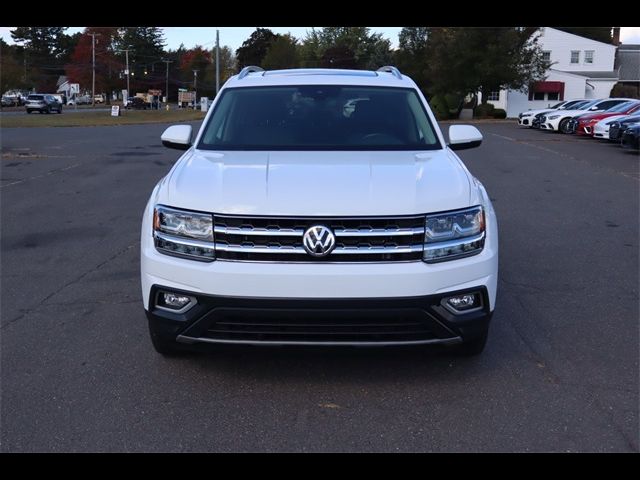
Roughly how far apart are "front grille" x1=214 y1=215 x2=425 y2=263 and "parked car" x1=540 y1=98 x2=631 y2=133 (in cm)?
2741

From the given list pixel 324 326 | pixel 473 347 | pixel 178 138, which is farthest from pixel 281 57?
pixel 324 326

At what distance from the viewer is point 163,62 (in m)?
118

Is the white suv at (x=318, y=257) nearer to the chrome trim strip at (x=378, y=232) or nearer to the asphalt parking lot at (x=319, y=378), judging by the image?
the chrome trim strip at (x=378, y=232)

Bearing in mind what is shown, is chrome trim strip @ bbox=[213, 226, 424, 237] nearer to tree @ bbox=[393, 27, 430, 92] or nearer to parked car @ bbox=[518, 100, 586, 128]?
parked car @ bbox=[518, 100, 586, 128]

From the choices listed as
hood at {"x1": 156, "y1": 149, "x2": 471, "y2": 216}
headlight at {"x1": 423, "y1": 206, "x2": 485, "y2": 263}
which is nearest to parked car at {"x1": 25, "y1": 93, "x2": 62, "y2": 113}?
hood at {"x1": 156, "y1": 149, "x2": 471, "y2": 216}

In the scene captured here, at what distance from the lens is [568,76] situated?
61906 millimetres

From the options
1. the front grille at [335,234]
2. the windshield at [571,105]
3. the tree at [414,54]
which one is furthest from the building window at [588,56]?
the front grille at [335,234]

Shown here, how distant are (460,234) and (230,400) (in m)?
1.61

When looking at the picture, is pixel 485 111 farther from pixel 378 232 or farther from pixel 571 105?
pixel 378 232

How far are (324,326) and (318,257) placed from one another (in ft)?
1.23

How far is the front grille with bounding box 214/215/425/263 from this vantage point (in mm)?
3818

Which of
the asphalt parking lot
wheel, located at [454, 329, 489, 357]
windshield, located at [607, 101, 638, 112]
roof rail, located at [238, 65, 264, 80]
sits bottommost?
the asphalt parking lot

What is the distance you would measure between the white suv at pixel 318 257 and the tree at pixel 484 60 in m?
45.3

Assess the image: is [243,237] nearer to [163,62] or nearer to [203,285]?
[203,285]
